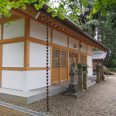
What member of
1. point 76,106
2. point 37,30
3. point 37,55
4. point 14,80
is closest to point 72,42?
point 37,30

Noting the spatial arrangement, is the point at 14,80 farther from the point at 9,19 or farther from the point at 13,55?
the point at 9,19

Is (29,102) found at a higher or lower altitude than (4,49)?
lower

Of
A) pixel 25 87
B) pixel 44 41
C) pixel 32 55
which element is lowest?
pixel 25 87

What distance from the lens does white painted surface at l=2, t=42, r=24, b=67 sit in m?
8.35

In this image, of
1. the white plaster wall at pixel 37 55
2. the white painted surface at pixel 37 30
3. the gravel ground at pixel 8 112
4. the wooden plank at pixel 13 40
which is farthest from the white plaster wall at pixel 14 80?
the white painted surface at pixel 37 30

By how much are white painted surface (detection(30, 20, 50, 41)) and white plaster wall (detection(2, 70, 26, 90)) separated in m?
1.84

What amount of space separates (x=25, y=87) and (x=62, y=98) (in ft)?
6.11

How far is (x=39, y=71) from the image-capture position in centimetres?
900

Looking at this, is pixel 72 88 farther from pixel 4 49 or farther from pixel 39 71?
pixel 4 49

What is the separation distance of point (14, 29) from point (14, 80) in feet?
7.57

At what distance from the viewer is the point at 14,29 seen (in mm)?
8672

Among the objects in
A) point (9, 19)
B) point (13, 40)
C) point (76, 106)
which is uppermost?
point (9, 19)

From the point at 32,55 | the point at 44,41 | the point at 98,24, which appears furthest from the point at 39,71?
the point at 98,24

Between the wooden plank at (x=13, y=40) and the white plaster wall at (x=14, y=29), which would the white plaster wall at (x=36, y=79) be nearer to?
the wooden plank at (x=13, y=40)
